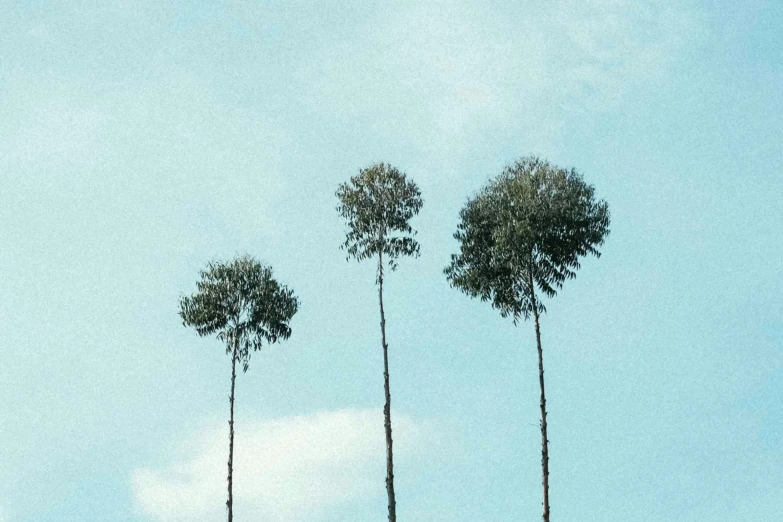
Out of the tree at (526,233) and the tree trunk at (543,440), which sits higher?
the tree at (526,233)

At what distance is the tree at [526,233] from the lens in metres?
40.8

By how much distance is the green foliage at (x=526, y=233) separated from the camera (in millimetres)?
40781

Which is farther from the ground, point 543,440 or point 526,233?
point 526,233

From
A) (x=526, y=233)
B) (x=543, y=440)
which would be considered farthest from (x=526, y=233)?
(x=543, y=440)

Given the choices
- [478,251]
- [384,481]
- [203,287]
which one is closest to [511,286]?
[478,251]

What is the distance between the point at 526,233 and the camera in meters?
40.5

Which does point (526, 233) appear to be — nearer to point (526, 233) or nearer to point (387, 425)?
point (526, 233)

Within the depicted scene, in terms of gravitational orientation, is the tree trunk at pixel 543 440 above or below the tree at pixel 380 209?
below

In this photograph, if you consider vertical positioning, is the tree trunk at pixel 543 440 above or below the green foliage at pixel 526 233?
below

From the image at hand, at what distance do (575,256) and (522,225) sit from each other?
301 centimetres

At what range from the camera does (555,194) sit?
136 ft

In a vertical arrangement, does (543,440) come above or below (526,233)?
below

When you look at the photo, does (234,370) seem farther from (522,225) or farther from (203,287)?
(522,225)

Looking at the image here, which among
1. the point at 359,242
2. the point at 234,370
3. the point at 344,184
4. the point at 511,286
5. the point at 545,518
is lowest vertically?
the point at 545,518
